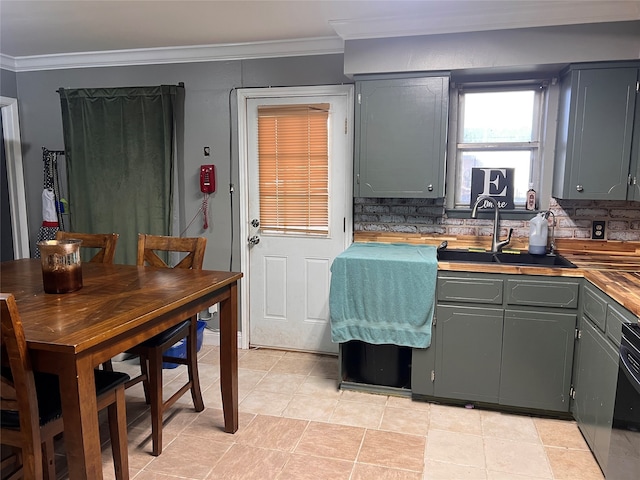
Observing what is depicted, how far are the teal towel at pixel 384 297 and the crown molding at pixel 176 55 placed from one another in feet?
5.19

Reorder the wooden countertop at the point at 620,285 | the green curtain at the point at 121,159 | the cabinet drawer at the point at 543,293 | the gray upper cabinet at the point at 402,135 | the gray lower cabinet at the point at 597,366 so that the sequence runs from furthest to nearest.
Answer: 1. the green curtain at the point at 121,159
2. the gray upper cabinet at the point at 402,135
3. the cabinet drawer at the point at 543,293
4. the gray lower cabinet at the point at 597,366
5. the wooden countertop at the point at 620,285

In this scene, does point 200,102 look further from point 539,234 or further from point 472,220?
point 539,234

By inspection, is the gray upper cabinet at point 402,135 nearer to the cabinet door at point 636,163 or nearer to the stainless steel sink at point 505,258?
the stainless steel sink at point 505,258

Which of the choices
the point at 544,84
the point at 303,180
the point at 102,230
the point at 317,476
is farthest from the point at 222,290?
the point at 544,84

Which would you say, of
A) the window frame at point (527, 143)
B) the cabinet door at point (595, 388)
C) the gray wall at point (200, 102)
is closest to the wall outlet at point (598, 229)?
the window frame at point (527, 143)

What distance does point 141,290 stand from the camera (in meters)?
2.00

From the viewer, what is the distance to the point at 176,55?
11.5 feet

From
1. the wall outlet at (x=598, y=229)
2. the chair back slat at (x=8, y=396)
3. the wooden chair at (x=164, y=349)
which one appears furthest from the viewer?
the wall outlet at (x=598, y=229)

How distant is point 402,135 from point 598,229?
4.73 feet

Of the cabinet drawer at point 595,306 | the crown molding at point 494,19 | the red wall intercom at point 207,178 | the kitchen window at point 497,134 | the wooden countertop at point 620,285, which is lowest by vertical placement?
the cabinet drawer at point 595,306

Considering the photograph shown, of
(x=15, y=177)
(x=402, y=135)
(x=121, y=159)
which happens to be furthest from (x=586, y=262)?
(x=15, y=177)

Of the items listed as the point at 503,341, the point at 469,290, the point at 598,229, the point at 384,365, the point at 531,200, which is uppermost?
the point at 531,200

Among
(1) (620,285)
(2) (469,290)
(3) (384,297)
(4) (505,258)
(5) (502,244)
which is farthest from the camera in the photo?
(5) (502,244)

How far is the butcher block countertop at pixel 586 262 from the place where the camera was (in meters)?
2.14
